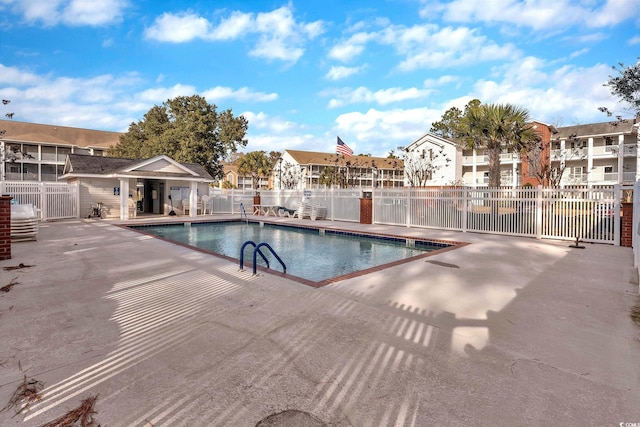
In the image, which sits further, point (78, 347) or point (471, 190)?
point (471, 190)

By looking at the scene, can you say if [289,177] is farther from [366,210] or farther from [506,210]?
[506,210]

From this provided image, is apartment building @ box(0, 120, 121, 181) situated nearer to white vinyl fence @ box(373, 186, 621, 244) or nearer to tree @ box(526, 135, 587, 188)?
white vinyl fence @ box(373, 186, 621, 244)

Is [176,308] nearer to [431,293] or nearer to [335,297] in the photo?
[335,297]

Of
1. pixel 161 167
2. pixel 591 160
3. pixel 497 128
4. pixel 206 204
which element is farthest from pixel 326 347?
pixel 591 160

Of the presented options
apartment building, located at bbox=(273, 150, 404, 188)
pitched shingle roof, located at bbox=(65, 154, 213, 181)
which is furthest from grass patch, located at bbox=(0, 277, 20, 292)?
apartment building, located at bbox=(273, 150, 404, 188)

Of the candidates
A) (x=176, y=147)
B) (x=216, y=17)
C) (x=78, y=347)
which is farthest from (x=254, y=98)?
(x=78, y=347)

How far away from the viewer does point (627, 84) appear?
993 cm

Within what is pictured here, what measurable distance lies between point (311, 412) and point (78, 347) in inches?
94.3

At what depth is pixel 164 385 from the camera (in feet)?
7.94

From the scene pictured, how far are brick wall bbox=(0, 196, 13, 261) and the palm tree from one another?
1543 cm

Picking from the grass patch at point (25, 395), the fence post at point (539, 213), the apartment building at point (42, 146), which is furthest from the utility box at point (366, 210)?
the apartment building at point (42, 146)

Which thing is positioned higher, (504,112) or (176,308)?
(504,112)

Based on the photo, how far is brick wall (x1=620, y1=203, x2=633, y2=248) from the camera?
9.03m

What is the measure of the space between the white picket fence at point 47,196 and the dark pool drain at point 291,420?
58.8 feet
